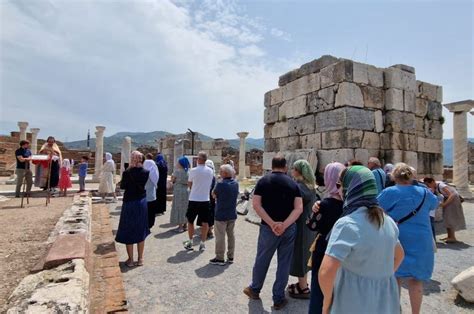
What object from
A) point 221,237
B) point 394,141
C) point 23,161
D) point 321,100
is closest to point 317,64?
point 321,100

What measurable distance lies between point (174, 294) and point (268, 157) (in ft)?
19.5

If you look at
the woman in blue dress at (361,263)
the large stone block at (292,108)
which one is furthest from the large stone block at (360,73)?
the woman in blue dress at (361,263)

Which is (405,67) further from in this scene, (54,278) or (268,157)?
(54,278)

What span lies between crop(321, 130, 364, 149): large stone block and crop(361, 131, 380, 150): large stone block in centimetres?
13

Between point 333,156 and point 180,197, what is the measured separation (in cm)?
368

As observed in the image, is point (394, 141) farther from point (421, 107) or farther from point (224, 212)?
point (224, 212)

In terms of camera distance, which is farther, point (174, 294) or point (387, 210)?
point (174, 294)

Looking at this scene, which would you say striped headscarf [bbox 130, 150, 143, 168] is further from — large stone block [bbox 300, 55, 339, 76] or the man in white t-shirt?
large stone block [bbox 300, 55, 339, 76]

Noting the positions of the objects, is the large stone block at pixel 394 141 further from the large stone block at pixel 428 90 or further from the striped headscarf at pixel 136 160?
the striped headscarf at pixel 136 160

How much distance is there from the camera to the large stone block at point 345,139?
6480mm

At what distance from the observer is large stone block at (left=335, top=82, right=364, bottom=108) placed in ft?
21.4

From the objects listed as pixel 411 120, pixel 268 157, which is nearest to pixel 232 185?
pixel 268 157

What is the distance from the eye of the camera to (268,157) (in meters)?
9.24

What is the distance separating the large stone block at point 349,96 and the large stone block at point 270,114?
8.36 feet
